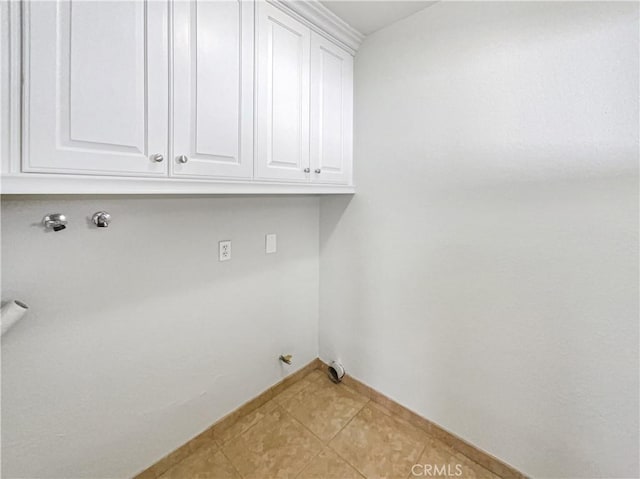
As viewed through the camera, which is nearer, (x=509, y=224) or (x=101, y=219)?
(x=101, y=219)

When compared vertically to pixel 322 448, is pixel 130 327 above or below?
above

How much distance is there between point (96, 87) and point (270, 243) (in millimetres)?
1112

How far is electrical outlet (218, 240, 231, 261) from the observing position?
1.53m

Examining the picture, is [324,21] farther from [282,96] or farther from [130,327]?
[130,327]

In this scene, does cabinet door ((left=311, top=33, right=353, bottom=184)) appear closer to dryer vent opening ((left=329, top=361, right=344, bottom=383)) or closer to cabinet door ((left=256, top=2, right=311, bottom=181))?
cabinet door ((left=256, top=2, right=311, bottom=181))

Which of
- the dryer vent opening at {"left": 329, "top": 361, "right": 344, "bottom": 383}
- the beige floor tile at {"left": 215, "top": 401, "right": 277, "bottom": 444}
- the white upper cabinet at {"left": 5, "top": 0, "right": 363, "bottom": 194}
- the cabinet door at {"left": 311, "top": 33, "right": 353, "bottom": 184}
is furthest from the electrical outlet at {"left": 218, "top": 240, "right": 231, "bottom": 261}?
the dryer vent opening at {"left": 329, "top": 361, "right": 344, "bottom": 383}

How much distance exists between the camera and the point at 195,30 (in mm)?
999

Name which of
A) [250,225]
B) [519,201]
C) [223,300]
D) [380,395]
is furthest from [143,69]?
[380,395]

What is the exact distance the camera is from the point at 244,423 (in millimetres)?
1642

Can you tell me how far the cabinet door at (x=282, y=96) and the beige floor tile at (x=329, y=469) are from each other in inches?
55.4

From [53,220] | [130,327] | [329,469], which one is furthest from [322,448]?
[53,220]

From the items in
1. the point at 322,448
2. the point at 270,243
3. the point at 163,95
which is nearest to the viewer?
the point at 163,95

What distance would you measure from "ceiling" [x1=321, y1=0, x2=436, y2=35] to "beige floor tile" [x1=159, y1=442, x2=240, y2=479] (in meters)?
2.30

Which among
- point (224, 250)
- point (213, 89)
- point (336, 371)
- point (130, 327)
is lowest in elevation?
point (336, 371)
